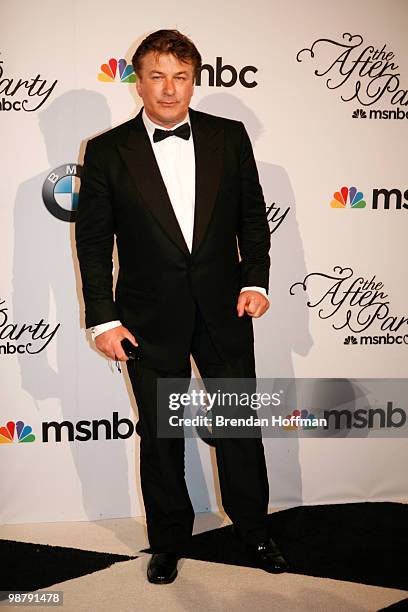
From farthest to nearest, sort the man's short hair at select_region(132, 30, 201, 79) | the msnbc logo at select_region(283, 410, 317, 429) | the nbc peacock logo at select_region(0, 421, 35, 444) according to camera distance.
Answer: the msnbc logo at select_region(283, 410, 317, 429) → the nbc peacock logo at select_region(0, 421, 35, 444) → the man's short hair at select_region(132, 30, 201, 79)

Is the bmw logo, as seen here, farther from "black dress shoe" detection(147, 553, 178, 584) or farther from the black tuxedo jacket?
"black dress shoe" detection(147, 553, 178, 584)

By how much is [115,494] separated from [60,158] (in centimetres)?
146

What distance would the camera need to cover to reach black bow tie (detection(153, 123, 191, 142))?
8.09 feet

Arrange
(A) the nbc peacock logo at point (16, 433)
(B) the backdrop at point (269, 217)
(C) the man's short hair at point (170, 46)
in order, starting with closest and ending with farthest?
(C) the man's short hair at point (170, 46) < (B) the backdrop at point (269, 217) < (A) the nbc peacock logo at point (16, 433)

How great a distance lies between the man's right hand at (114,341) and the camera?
248 centimetres

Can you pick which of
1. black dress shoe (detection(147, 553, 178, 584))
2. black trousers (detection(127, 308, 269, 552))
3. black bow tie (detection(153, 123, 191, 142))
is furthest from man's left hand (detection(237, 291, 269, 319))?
black dress shoe (detection(147, 553, 178, 584))

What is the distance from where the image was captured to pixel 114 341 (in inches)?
97.7

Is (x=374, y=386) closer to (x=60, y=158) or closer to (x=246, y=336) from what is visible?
(x=246, y=336)

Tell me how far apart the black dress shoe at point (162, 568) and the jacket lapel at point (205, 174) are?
3.68 ft

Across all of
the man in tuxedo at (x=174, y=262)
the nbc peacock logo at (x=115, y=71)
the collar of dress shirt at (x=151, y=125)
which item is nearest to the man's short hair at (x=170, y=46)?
the man in tuxedo at (x=174, y=262)

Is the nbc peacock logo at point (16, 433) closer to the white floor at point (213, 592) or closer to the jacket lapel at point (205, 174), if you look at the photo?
the white floor at point (213, 592)

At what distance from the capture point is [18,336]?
9.97 feet

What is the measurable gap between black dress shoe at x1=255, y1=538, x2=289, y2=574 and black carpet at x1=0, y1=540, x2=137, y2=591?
1.69 feet

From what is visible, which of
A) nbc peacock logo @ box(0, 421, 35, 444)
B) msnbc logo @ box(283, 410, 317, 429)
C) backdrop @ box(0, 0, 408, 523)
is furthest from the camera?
msnbc logo @ box(283, 410, 317, 429)
